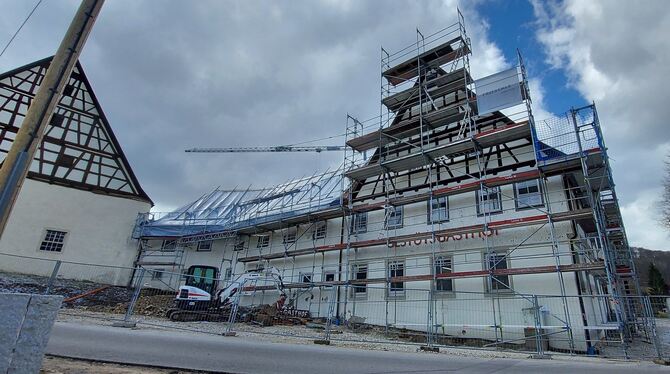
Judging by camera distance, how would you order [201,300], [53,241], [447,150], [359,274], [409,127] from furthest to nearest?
[53,241] → [409,127] → [359,274] → [447,150] → [201,300]

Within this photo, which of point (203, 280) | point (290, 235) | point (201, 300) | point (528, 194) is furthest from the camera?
point (290, 235)

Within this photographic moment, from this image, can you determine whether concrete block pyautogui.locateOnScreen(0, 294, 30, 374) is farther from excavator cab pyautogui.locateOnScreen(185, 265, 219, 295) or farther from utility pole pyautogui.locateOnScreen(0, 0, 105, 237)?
excavator cab pyautogui.locateOnScreen(185, 265, 219, 295)

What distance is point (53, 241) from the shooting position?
78.4 ft

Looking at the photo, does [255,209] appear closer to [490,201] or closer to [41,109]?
[490,201]

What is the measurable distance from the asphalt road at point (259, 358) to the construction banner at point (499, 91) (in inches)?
422

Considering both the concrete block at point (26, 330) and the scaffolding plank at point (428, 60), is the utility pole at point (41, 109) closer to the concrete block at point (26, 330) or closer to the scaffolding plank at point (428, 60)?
the concrete block at point (26, 330)

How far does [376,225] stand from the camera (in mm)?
18891

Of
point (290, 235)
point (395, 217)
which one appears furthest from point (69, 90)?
point (395, 217)

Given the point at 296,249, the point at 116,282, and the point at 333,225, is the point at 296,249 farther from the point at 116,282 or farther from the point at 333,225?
the point at 116,282

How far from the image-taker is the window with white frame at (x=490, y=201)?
15.3 meters

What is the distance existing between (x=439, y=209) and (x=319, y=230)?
7.49m

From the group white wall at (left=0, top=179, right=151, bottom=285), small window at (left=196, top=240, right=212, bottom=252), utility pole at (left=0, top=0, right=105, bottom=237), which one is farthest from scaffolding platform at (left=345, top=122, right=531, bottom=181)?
white wall at (left=0, top=179, right=151, bottom=285)

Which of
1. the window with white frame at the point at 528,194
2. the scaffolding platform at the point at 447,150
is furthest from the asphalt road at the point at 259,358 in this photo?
the scaffolding platform at the point at 447,150

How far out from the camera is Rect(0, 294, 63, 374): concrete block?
320 centimetres
